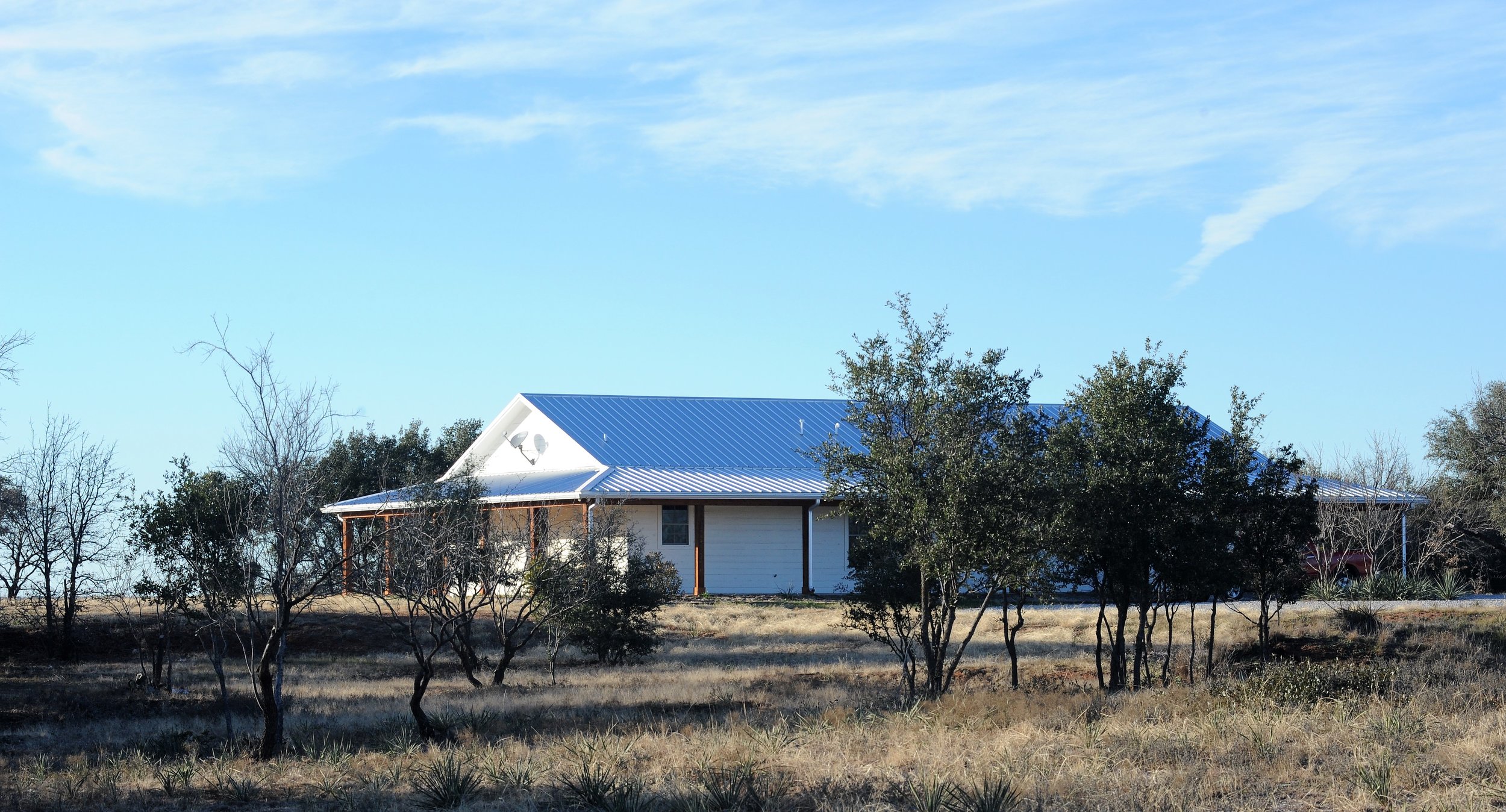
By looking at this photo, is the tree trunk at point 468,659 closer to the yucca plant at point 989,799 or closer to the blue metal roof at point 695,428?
the yucca plant at point 989,799

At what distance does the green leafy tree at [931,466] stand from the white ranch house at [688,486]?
51.1ft

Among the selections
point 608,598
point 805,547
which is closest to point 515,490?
point 805,547

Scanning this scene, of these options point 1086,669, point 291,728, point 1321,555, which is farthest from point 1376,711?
point 1321,555

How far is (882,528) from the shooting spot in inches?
625

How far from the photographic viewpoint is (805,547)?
3547 cm

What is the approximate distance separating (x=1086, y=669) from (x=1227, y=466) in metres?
4.69

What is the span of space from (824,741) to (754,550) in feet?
75.3

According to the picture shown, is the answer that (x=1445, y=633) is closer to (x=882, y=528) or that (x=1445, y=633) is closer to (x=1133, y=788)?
(x=882, y=528)

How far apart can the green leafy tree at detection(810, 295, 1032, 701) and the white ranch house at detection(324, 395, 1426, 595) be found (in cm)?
1558

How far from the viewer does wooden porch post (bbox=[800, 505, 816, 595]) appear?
3512 cm

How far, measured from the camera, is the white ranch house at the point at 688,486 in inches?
1339

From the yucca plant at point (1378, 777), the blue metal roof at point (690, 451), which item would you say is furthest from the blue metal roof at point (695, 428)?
the yucca plant at point (1378, 777)

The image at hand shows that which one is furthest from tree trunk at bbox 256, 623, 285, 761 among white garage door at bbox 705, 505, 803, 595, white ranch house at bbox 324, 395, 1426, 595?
white garage door at bbox 705, 505, 803, 595

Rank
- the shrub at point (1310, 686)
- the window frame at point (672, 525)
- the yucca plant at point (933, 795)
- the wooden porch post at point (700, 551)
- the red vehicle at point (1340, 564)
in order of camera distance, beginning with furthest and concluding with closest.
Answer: the window frame at point (672, 525), the wooden porch post at point (700, 551), the red vehicle at point (1340, 564), the shrub at point (1310, 686), the yucca plant at point (933, 795)
